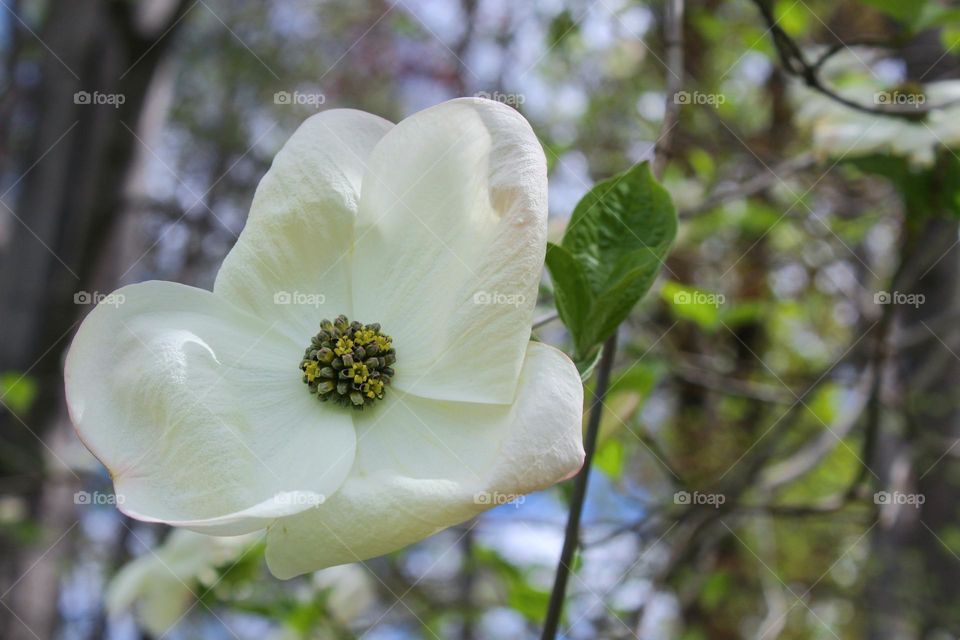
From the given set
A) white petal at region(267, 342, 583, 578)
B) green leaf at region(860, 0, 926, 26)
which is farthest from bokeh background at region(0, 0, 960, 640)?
white petal at region(267, 342, 583, 578)

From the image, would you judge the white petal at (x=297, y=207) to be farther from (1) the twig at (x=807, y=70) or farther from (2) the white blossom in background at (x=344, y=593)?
(2) the white blossom in background at (x=344, y=593)

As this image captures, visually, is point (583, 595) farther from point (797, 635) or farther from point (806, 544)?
point (806, 544)

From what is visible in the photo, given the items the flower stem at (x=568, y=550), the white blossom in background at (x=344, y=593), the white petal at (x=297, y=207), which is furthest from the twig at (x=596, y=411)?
the white blossom in background at (x=344, y=593)

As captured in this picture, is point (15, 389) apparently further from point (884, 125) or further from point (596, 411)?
point (884, 125)

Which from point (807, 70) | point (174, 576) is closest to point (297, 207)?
point (807, 70)

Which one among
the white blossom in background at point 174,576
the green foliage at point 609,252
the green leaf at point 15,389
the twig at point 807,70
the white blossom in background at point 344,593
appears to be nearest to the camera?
the green foliage at point 609,252

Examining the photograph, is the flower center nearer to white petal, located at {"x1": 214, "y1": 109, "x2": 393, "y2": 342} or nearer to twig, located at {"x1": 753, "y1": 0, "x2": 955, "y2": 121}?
white petal, located at {"x1": 214, "y1": 109, "x2": 393, "y2": 342}
